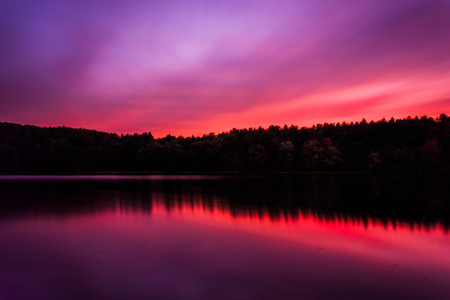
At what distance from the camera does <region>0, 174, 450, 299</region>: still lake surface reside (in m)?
7.27

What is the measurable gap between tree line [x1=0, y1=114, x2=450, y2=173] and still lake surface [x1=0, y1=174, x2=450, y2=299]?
61.4 meters

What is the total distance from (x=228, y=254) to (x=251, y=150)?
3229 inches

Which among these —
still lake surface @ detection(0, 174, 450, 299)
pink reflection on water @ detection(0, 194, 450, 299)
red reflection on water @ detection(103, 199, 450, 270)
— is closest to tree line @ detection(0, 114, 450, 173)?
red reflection on water @ detection(103, 199, 450, 270)

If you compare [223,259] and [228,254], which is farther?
[228,254]

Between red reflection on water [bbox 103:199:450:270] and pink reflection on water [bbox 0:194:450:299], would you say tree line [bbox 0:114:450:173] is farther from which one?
pink reflection on water [bbox 0:194:450:299]

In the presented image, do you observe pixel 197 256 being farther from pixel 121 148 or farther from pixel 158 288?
pixel 121 148

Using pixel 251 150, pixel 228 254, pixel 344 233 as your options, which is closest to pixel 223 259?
pixel 228 254

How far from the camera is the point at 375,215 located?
55.8ft

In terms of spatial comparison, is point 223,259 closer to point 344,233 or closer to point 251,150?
point 344,233

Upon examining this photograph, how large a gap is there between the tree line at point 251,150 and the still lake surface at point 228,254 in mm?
61450

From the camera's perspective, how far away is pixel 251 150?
91812 millimetres

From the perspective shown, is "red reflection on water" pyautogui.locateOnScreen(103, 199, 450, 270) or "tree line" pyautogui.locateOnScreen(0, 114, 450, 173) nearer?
"red reflection on water" pyautogui.locateOnScreen(103, 199, 450, 270)

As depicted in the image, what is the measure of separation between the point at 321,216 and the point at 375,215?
9.41 ft

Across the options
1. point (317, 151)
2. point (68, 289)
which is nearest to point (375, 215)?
point (68, 289)
